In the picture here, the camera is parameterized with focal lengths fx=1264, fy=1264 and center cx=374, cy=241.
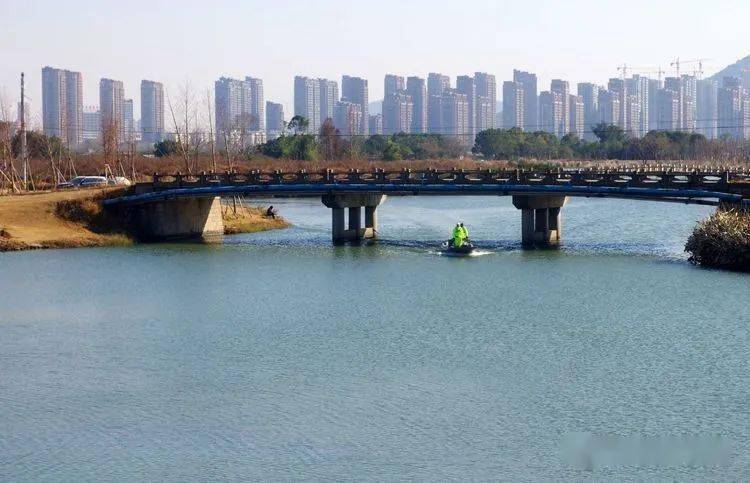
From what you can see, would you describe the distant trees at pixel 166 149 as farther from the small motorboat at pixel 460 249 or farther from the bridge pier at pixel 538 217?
the small motorboat at pixel 460 249

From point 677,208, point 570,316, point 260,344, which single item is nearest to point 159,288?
point 260,344

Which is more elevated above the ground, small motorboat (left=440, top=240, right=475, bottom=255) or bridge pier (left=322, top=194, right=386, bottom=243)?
bridge pier (left=322, top=194, right=386, bottom=243)

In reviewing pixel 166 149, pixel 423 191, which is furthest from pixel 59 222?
pixel 166 149

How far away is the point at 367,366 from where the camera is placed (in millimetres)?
29406

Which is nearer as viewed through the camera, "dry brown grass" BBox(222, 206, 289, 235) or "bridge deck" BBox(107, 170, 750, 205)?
"bridge deck" BBox(107, 170, 750, 205)

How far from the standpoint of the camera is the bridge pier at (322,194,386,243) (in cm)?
5806

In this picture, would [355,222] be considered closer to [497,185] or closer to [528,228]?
[497,185]

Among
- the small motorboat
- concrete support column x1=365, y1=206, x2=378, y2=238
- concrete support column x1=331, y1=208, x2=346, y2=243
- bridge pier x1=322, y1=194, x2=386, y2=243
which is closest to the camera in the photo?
the small motorboat

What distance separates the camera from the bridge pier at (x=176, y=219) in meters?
61.2

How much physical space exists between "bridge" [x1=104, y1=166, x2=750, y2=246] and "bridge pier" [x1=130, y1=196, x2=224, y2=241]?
1.9 inches

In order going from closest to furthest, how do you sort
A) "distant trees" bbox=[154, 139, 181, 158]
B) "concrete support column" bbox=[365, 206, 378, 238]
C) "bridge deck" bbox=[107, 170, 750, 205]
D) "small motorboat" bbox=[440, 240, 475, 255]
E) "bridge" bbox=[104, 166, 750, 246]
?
1. "bridge deck" bbox=[107, 170, 750, 205]
2. "bridge" bbox=[104, 166, 750, 246]
3. "small motorboat" bbox=[440, 240, 475, 255]
4. "concrete support column" bbox=[365, 206, 378, 238]
5. "distant trees" bbox=[154, 139, 181, 158]

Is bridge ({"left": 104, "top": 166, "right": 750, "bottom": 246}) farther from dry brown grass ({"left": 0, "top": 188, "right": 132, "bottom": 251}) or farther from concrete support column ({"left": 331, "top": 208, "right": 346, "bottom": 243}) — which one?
dry brown grass ({"left": 0, "top": 188, "right": 132, "bottom": 251})

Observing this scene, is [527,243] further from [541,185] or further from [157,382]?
[157,382]

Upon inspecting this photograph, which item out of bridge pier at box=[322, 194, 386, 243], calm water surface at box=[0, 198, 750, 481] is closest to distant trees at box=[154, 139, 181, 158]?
bridge pier at box=[322, 194, 386, 243]
